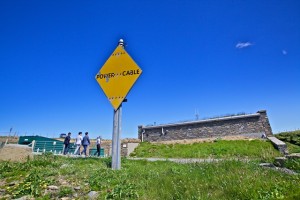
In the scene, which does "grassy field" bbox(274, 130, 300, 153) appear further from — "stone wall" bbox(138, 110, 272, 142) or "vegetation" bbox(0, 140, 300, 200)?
"vegetation" bbox(0, 140, 300, 200)

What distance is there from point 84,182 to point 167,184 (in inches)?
76.1

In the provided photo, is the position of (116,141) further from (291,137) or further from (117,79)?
(291,137)

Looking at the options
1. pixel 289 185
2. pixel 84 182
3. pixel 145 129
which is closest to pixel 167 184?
pixel 84 182

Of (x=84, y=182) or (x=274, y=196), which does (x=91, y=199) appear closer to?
(x=84, y=182)

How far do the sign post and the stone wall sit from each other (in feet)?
62.0

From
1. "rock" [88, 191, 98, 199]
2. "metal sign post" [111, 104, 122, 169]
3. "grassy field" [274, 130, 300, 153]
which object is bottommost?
"rock" [88, 191, 98, 199]

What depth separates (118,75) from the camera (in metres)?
7.47

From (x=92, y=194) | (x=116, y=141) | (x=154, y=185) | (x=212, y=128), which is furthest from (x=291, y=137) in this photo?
(x=92, y=194)

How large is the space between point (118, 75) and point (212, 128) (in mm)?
19111

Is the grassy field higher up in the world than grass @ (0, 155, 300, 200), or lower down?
higher up

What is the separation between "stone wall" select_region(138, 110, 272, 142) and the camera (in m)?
22.1

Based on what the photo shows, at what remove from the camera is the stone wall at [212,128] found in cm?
2208

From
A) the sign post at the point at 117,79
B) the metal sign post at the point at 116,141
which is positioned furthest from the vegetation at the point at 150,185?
the sign post at the point at 117,79

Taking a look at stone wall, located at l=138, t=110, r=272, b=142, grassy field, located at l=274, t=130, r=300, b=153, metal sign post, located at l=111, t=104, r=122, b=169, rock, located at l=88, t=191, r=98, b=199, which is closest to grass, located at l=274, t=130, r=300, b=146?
grassy field, located at l=274, t=130, r=300, b=153
